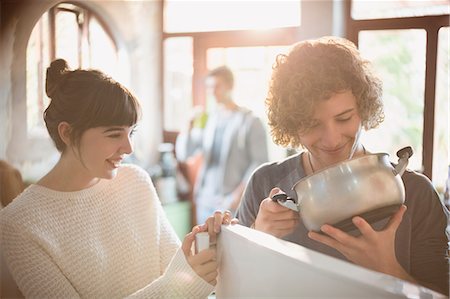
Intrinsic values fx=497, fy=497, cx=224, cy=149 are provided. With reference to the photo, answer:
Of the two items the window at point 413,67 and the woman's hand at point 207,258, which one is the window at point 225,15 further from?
the woman's hand at point 207,258

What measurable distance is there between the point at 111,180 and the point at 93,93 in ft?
0.75

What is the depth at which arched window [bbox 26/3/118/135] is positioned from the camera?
46.3 inches

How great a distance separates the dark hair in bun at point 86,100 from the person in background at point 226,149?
146cm

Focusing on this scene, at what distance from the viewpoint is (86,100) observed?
3.00 ft

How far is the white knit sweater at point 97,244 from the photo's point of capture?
90cm

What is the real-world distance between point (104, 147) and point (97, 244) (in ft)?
0.67

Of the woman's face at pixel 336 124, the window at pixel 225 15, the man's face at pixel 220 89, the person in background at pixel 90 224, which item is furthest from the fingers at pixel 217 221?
the man's face at pixel 220 89

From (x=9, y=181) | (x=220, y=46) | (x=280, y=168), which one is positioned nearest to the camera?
(x=280, y=168)

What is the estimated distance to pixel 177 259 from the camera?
3.00ft

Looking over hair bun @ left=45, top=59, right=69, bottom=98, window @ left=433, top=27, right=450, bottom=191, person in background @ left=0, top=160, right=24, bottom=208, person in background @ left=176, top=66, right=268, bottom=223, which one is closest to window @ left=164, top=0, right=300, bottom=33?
person in background @ left=176, top=66, right=268, bottom=223

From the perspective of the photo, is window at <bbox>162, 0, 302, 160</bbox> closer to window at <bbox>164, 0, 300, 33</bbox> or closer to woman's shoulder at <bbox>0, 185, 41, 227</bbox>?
window at <bbox>164, 0, 300, 33</bbox>

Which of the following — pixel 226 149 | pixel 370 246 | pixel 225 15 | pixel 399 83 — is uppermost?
pixel 225 15

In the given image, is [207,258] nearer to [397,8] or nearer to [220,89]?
[397,8]

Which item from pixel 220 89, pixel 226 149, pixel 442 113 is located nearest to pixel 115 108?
pixel 442 113
